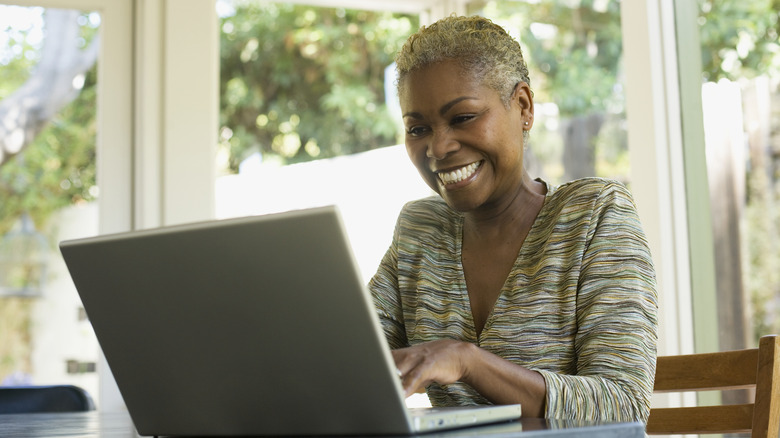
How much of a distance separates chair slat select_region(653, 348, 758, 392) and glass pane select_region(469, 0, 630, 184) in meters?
2.68

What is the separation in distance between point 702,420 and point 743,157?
4.11 ft

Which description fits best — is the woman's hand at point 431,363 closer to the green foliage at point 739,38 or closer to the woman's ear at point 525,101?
the woman's ear at point 525,101

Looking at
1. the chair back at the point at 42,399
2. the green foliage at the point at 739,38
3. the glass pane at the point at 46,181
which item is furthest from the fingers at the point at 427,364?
the glass pane at the point at 46,181

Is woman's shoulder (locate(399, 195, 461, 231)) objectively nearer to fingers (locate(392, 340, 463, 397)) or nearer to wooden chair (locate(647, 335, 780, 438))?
wooden chair (locate(647, 335, 780, 438))

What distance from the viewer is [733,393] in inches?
96.5

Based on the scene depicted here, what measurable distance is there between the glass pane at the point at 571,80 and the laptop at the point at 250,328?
11.3 ft

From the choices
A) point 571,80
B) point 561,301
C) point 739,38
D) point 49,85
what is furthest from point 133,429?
point 571,80

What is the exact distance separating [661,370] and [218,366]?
3.04ft

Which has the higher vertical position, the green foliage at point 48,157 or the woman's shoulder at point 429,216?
the green foliage at point 48,157

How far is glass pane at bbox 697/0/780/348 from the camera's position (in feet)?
7.95

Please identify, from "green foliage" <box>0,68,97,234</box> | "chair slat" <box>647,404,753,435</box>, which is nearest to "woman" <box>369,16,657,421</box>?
"chair slat" <box>647,404,753,435</box>

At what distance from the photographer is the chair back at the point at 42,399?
189 cm

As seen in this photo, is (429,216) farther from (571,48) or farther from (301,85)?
(301,85)

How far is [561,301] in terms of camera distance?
1.31m
